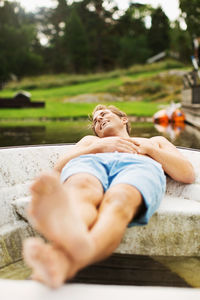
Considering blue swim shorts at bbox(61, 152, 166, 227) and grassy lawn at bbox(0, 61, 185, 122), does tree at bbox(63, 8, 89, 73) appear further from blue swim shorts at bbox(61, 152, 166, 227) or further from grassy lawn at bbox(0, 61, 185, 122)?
blue swim shorts at bbox(61, 152, 166, 227)

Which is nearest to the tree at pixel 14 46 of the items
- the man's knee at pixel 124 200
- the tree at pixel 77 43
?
the tree at pixel 77 43

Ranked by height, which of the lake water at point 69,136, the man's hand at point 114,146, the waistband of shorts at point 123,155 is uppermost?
the man's hand at point 114,146

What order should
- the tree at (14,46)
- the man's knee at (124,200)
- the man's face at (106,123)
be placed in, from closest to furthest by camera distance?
the man's knee at (124,200), the man's face at (106,123), the tree at (14,46)

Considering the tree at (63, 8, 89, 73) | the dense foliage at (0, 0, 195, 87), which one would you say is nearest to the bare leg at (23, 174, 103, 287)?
the dense foliage at (0, 0, 195, 87)

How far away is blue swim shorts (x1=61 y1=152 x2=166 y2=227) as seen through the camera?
1090 millimetres

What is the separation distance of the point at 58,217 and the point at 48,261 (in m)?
0.10

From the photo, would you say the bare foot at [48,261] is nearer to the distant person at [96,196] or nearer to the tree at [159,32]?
the distant person at [96,196]

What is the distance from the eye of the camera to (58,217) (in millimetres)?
763

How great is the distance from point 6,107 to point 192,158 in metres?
11.2

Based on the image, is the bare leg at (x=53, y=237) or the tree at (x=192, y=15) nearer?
the bare leg at (x=53, y=237)

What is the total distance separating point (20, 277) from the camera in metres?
1.24

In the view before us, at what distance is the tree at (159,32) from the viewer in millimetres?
28234

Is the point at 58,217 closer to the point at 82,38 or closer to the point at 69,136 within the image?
the point at 69,136

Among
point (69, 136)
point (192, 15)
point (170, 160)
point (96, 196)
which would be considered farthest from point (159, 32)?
point (96, 196)
